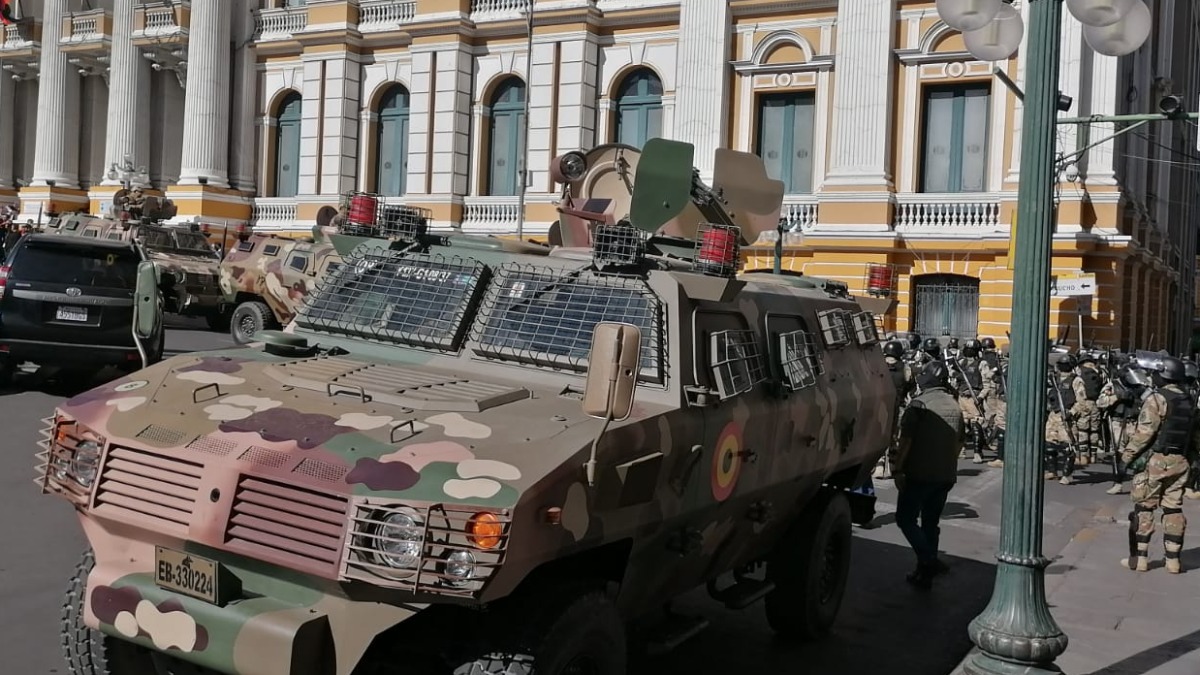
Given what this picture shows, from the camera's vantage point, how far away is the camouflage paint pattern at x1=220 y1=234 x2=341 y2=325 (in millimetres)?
20297

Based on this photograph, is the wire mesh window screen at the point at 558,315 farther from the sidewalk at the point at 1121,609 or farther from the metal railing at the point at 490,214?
the metal railing at the point at 490,214

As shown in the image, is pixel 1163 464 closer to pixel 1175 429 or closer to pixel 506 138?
pixel 1175 429

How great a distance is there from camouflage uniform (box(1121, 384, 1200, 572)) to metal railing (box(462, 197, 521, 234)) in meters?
20.4

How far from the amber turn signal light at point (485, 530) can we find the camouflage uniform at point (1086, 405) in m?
13.3

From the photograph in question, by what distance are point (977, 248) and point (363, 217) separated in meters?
18.4

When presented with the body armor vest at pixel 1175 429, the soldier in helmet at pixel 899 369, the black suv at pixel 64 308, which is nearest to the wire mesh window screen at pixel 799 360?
the body armor vest at pixel 1175 429

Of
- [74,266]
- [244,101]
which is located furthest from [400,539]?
[244,101]

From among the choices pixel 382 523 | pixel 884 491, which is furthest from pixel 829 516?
pixel 884 491

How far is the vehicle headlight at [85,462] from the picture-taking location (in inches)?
194

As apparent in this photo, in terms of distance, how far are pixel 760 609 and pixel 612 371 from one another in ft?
14.2

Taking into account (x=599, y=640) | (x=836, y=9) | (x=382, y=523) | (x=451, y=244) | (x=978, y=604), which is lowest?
(x=978, y=604)

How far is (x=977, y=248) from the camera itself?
2314cm

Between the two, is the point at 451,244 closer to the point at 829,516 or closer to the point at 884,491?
the point at 829,516

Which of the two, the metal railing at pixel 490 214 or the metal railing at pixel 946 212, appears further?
the metal railing at pixel 490 214
